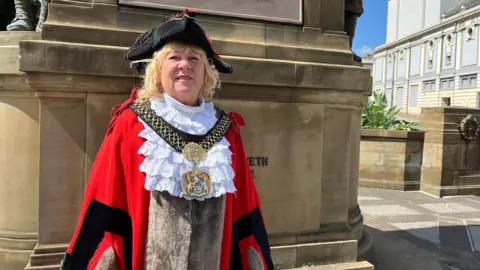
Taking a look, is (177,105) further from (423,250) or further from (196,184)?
(423,250)

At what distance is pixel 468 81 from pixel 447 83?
511 cm

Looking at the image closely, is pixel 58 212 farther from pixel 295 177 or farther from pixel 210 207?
pixel 295 177

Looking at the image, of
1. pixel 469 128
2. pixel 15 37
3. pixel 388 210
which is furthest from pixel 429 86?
pixel 15 37

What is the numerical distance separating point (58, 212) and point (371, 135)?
862 cm

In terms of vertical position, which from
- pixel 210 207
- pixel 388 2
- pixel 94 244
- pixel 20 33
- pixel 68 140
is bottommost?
pixel 94 244

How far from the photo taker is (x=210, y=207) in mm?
1978

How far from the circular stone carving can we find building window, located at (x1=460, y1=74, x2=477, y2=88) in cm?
4863

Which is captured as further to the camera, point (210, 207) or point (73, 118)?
point (73, 118)

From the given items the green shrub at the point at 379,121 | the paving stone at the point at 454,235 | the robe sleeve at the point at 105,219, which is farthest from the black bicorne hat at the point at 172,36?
the green shrub at the point at 379,121

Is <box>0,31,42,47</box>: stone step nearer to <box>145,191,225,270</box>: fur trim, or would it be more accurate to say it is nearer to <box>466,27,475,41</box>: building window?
<box>145,191,225,270</box>: fur trim

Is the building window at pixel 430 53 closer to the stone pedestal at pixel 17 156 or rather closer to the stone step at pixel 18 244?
the stone pedestal at pixel 17 156

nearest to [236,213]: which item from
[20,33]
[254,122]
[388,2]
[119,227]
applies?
[119,227]

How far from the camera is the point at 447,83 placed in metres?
56.8

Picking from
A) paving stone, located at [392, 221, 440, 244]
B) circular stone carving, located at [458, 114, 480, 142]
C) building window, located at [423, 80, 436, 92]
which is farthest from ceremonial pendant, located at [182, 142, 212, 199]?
building window, located at [423, 80, 436, 92]
